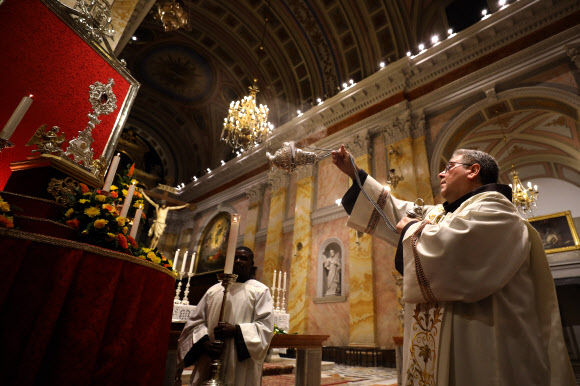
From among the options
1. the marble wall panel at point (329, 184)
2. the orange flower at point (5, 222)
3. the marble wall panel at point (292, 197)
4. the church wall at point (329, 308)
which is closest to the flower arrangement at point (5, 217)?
the orange flower at point (5, 222)

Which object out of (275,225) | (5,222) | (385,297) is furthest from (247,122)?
(5,222)

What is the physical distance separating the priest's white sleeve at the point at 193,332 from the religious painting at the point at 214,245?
1060 centimetres

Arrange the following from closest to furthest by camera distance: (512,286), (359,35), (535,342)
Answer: (535,342) → (512,286) → (359,35)

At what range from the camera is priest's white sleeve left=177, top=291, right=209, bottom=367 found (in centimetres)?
225

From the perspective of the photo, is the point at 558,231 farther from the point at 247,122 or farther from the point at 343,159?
the point at 343,159

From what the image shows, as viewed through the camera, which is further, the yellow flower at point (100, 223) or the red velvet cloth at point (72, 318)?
the yellow flower at point (100, 223)

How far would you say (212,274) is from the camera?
13016 mm

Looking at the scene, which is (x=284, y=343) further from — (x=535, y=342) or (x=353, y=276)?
(x=353, y=276)

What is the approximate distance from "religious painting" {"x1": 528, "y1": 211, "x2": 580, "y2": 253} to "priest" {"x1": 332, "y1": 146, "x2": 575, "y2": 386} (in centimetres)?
1130

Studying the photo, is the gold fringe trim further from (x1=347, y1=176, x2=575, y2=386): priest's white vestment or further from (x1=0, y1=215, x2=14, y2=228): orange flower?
(x1=347, y1=176, x2=575, y2=386): priest's white vestment

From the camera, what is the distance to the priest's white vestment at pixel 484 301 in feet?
4.38

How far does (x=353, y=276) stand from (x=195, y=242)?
32.2 ft

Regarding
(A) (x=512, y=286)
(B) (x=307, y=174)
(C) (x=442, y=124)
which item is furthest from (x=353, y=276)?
(A) (x=512, y=286)

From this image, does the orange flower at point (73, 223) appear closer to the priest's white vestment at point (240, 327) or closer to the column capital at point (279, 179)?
the priest's white vestment at point (240, 327)
